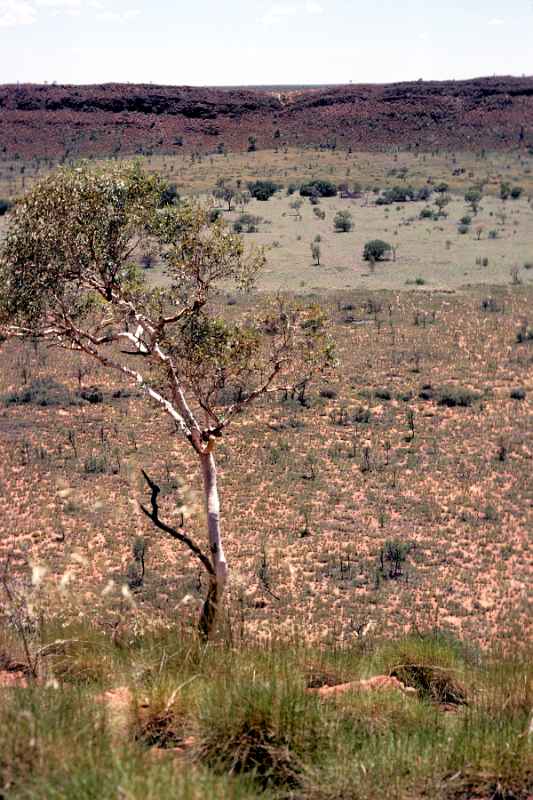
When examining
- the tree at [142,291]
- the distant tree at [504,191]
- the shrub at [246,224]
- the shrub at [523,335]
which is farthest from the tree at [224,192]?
the tree at [142,291]

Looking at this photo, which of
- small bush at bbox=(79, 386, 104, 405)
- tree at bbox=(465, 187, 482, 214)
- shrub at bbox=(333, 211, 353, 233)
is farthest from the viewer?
tree at bbox=(465, 187, 482, 214)

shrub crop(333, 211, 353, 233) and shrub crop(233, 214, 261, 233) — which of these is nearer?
shrub crop(233, 214, 261, 233)

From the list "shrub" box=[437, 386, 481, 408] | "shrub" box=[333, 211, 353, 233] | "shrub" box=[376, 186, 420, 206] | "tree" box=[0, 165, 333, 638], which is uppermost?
"shrub" box=[376, 186, 420, 206]

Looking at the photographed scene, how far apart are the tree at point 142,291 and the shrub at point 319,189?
146 ft

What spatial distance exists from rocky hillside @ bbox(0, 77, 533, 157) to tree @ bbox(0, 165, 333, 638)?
64600mm

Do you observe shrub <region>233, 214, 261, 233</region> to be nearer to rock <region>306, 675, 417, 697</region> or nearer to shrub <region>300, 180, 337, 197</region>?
shrub <region>300, 180, 337, 197</region>

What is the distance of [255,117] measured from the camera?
81.0 metres

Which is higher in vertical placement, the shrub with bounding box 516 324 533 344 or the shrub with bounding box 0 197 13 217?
the shrub with bounding box 0 197 13 217

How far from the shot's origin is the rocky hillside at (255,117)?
74.4m

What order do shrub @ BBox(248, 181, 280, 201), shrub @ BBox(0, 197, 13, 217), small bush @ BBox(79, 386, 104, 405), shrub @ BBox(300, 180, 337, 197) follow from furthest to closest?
shrub @ BBox(300, 180, 337, 197) < shrub @ BBox(248, 181, 280, 201) < shrub @ BBox(0, 197, 13, 217) < small bush @ BBox(79, 386, 104, 405)

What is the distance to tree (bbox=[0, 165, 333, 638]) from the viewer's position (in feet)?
28.5

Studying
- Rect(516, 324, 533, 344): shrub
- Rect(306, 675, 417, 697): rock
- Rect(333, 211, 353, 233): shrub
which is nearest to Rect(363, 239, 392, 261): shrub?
Rect(333, 211, 353, 233): shrub

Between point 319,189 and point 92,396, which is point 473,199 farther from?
point 92,396

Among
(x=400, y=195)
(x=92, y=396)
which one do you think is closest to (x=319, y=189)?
(x=400, y=195)
